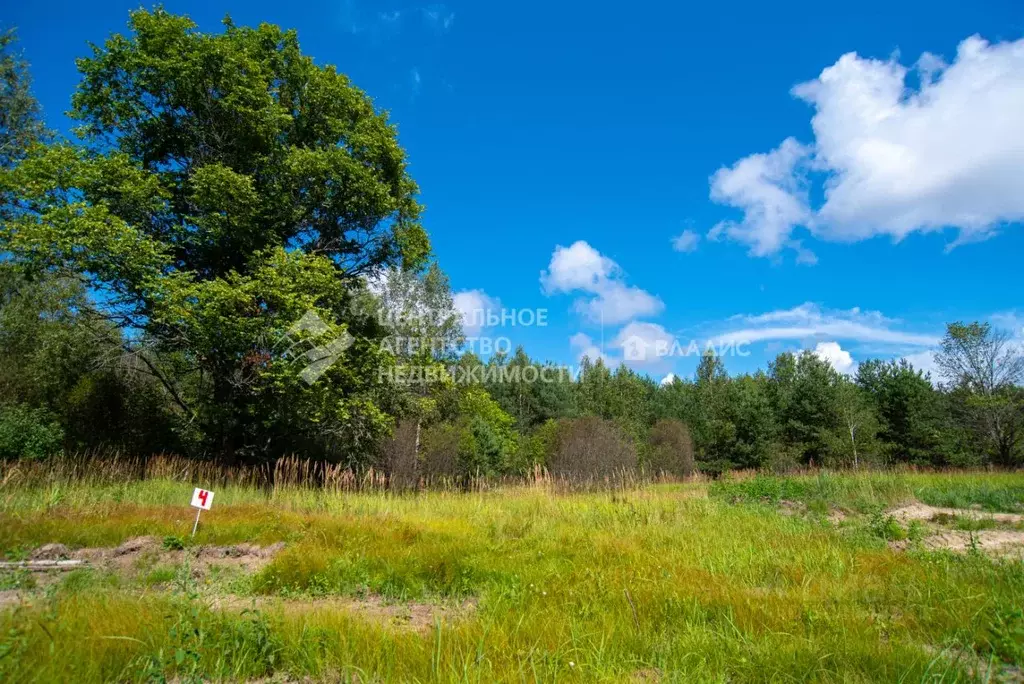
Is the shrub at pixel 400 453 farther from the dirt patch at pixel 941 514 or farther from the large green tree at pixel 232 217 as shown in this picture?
the dirt patch at pixel 941 514

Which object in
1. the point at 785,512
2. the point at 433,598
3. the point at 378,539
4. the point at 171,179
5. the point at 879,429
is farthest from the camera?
the point at 879,429

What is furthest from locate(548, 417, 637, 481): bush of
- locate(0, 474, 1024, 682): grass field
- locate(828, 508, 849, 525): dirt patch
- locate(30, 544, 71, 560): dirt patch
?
locate(30, 544, 71, 560): dirt patch

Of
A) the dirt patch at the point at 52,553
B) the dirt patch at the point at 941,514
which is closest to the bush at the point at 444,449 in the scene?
the dirt patch at the point at 52,553

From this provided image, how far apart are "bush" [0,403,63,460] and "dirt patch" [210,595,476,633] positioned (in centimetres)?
1147

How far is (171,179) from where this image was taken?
42.3ft

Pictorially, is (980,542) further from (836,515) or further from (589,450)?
(589,450)

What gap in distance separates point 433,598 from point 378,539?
7.57 ft

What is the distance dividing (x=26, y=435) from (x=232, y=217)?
7.55 m

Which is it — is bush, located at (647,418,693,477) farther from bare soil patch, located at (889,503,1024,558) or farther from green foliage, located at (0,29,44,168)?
green foliage, located at (0,29,44,168)

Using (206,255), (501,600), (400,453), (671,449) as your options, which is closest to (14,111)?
(206,255)

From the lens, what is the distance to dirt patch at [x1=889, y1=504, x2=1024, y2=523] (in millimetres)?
8078

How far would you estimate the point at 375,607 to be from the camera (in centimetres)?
415

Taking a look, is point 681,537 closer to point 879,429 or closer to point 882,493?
point 882,493

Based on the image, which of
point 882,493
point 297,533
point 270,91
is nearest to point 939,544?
point 882,493
